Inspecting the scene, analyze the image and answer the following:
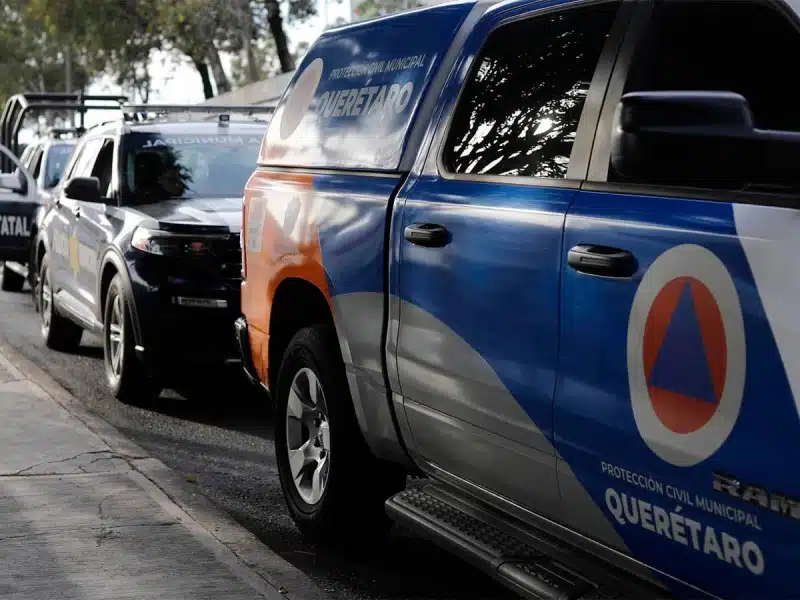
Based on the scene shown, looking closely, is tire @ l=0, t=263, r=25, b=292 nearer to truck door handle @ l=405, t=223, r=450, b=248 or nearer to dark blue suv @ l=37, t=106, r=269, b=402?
dark blue suv @ l=37, t=106, r=269, b=402

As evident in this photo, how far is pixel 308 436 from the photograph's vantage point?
5859 mm

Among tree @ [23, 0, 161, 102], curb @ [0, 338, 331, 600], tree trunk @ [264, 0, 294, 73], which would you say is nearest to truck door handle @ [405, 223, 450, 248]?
curb @ [0, 338, 331, 600]

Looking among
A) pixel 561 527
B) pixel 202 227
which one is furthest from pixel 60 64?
pixel 561 527

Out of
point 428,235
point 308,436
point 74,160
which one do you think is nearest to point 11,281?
point 74,160

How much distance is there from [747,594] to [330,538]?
2.67 metres

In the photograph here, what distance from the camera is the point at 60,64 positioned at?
8212 cm

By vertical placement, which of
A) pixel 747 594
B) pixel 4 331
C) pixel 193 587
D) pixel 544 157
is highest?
pixel 544 157

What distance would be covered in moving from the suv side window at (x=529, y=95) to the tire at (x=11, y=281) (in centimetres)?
1431

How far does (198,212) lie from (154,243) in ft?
1.51

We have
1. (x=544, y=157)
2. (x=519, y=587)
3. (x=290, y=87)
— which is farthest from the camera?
(x=290, y=87)

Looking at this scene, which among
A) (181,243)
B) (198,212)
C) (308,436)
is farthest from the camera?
(198,212)

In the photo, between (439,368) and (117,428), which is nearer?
(439,368)

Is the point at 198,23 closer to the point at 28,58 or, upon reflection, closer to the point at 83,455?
the point at 83,455

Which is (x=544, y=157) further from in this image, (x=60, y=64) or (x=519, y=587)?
(x=60, y=64)
